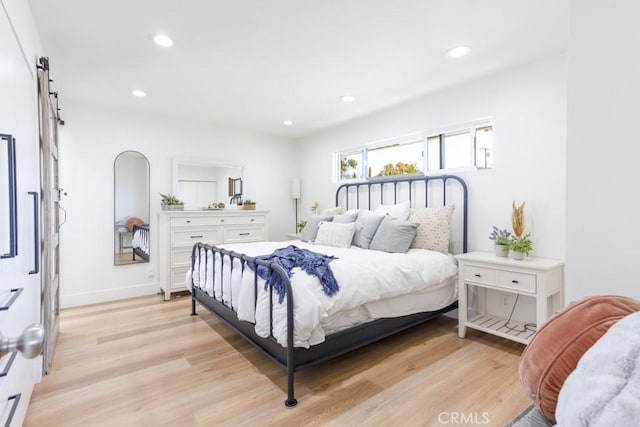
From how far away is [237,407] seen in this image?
1899 mm

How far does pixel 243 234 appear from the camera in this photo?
4652mm

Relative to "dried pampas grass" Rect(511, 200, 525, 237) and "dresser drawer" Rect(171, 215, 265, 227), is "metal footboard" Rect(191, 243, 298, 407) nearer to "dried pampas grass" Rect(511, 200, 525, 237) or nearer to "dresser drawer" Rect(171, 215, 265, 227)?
"dresser drawer" Rect(171, 215, 265, 227)

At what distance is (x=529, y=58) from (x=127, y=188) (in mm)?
4583

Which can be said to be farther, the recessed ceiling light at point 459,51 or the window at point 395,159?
the window at point 395,159

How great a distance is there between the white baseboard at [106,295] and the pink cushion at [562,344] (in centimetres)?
451

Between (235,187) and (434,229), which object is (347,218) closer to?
(434,229)

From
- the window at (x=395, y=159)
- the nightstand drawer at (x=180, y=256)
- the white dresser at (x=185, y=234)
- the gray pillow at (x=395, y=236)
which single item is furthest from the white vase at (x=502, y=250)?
the nightstand drawer at (x=180, y=256)

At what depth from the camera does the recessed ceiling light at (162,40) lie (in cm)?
236

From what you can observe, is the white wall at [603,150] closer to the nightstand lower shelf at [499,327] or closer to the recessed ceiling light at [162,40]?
the nightstand lower shelf at [499,327]

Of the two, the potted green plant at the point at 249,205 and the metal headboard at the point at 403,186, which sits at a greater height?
the metal headboard at the point at 403,186

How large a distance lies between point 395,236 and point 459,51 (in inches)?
64.9

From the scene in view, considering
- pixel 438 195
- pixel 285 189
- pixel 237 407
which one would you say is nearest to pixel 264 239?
pixel 285 189

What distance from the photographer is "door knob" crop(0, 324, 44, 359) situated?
0.68 meters

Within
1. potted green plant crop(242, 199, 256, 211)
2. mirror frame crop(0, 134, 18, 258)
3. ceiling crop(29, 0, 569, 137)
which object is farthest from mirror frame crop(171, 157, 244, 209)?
mirror frame crop(0, 134, 18, 258)
